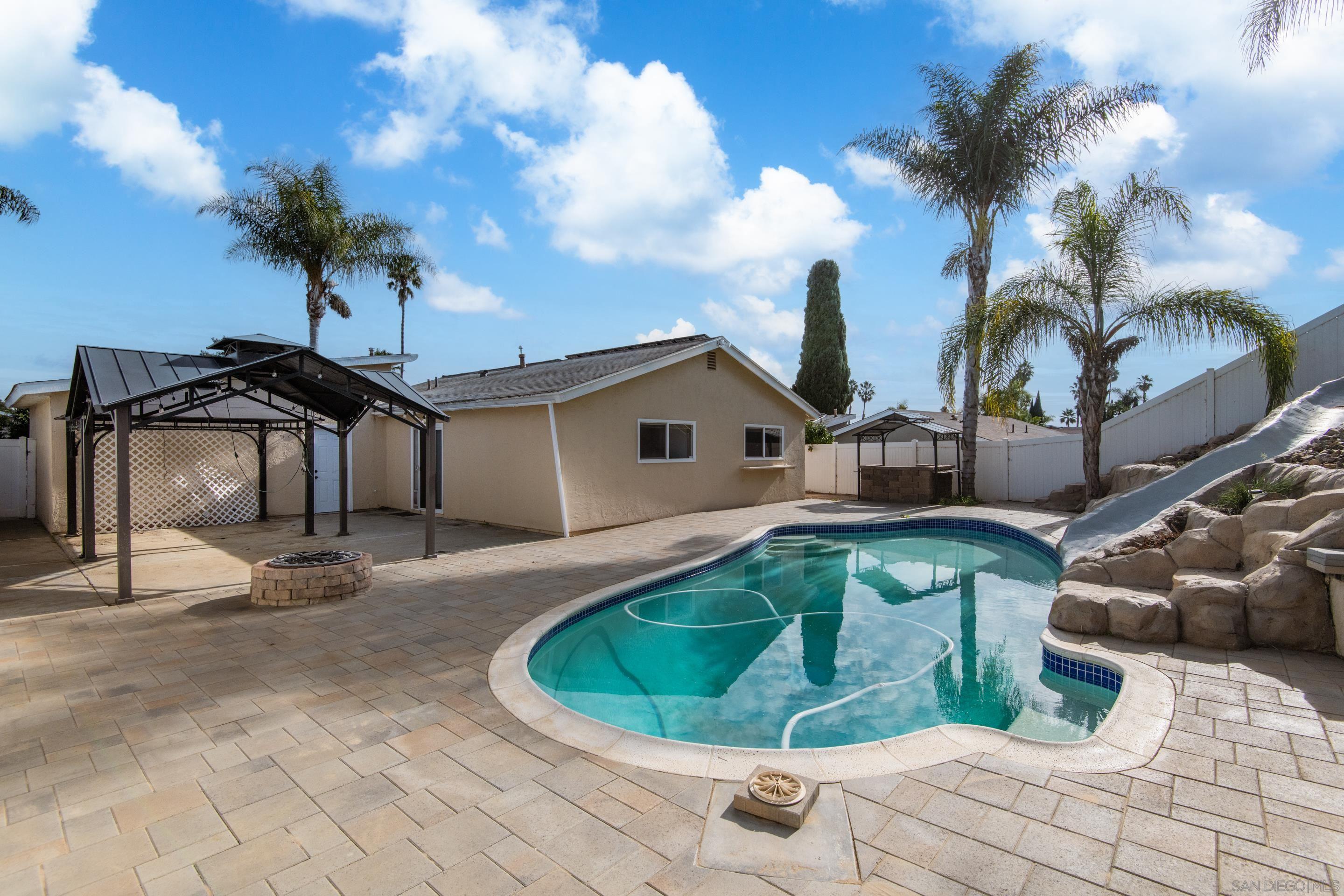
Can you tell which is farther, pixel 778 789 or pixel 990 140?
pixel 990 140

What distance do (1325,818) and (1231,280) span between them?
37.1ft

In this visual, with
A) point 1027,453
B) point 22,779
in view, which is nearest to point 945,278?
point 1027,453

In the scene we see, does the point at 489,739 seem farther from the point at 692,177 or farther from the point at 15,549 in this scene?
the point at 15,549

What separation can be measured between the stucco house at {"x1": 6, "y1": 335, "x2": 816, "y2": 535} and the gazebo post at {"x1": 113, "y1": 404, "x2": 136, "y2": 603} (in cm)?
258

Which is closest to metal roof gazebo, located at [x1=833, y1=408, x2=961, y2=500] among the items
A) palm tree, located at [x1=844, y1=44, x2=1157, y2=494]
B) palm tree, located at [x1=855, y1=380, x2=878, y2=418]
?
palm tree, located at [x1=844, y1=44, x2=1157, y2=494]

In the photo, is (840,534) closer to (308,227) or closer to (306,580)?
(306,580)

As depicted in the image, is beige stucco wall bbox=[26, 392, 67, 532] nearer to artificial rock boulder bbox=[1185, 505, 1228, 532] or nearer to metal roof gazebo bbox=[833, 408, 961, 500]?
metal roof gazebo bbox=[833, 408, 961, 500]

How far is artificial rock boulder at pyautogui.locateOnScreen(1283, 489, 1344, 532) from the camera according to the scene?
16.8 ft

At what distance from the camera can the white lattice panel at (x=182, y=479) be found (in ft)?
37.2

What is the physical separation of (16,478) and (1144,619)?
19.9m

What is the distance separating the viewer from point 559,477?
10398mm

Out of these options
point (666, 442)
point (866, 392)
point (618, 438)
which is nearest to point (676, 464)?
point (666, 442)

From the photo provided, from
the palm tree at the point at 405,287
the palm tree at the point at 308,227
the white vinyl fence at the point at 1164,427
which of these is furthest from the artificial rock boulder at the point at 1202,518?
Result: the palm tree at the point at 405,287

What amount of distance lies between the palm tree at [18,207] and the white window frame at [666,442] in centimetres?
1167
